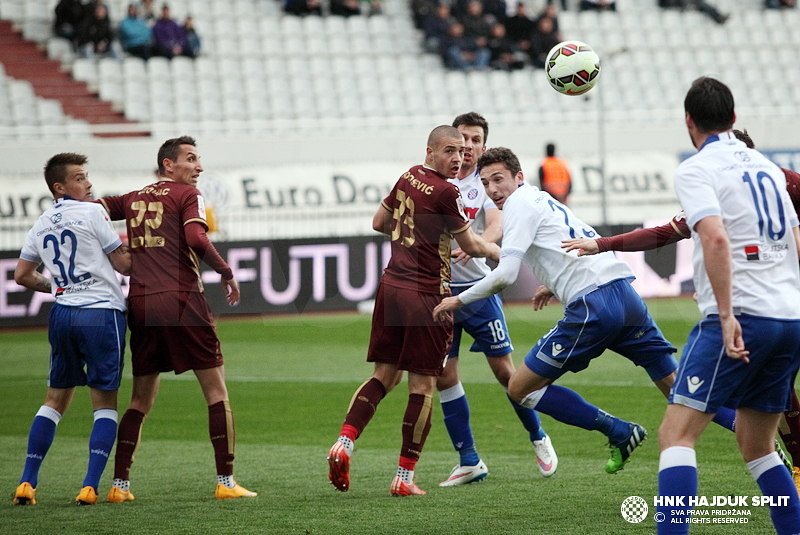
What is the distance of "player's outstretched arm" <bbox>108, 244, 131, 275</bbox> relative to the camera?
19.3 ft

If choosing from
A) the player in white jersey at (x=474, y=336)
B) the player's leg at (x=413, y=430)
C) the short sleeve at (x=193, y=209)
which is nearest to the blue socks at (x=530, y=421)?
the player in white jersey at (x=474, y=336)

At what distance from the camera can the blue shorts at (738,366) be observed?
3795mm

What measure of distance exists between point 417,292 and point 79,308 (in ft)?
6.89

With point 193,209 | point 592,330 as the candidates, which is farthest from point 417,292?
point 193,209

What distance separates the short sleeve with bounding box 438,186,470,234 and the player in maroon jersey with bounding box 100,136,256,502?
137 centimetres

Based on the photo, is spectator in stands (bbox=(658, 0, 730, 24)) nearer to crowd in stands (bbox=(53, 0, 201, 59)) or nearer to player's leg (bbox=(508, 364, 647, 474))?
crowd in stands (bbox=(53, 0, 201, 59))

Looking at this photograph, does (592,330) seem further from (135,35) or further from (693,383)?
(135,35)

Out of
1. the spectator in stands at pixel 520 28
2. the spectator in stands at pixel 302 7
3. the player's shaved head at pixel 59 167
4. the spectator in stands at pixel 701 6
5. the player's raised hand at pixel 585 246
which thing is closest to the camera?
the player's raised hand at pixel 585 246

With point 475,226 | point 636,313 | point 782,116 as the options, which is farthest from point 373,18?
point 636,313

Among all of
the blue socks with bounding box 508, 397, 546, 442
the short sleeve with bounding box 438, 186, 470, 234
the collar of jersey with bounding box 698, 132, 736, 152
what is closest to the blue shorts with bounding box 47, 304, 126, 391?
the short sleeve with bounding box 438, 186, 470, 234

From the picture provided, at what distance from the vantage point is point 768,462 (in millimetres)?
4113

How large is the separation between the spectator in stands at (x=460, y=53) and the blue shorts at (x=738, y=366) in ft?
59.7

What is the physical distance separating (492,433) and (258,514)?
2919mm

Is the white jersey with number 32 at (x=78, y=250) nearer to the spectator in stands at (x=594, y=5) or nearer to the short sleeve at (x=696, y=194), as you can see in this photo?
the short sleeve at (x=696, y=194)
